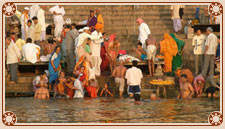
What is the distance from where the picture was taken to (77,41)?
26.1 meters

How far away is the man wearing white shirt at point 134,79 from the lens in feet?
82.1

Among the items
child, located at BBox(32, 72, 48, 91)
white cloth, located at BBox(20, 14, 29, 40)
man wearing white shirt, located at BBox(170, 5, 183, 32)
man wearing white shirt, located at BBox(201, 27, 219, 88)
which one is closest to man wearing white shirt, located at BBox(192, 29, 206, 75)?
man wearing white shirt, located at BBox(201, 27, 219, 88)

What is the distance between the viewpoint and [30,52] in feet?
86.3

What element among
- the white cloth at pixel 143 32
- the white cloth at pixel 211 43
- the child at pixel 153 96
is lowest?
the child at pixel 153 96

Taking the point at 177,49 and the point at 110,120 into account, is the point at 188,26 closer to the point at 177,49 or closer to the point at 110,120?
the point at 177,49

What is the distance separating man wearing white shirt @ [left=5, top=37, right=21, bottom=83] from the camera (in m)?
25.9

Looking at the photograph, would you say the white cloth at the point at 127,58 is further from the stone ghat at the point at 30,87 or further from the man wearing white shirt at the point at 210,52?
the man wearing white shirt at the point at 210,52

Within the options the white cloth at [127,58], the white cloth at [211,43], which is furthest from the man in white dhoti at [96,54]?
the white cloth at [211,43]

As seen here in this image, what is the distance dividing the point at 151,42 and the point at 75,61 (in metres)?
2.17

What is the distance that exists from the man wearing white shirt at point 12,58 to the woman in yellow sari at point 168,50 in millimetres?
4056

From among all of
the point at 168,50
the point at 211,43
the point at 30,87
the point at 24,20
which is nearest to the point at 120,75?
the point at 168,50

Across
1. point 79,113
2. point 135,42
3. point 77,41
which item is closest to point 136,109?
point 79,113

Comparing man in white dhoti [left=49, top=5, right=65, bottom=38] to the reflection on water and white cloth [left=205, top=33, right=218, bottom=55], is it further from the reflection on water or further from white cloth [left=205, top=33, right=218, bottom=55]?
white cloth [left=205, top=33, right=218, bottom=55]

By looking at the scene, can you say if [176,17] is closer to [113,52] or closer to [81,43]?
[113,52]
